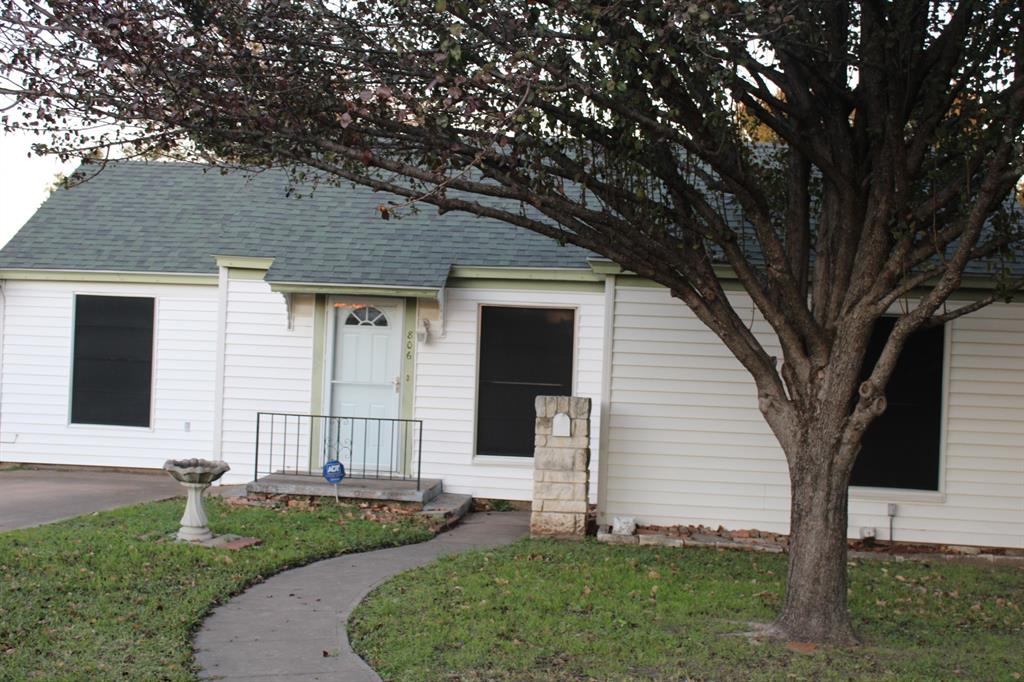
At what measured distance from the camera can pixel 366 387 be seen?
1350 cm

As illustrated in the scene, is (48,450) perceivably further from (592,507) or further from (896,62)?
(896,62)

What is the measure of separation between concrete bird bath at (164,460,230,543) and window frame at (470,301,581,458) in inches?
164

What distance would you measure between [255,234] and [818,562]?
9.95m

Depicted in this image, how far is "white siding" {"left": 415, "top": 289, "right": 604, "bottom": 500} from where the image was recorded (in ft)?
43.3

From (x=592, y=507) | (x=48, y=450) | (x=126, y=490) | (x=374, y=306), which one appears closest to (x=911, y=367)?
(x=592, y=507)

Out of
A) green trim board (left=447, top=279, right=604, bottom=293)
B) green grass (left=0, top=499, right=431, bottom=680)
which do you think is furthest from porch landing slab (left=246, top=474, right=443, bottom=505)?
green trim board (left=447, top=279, right=604, bottom=293)

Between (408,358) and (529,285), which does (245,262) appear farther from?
(529,285)

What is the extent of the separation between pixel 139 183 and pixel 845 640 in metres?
13.0

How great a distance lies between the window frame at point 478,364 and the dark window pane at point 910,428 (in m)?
3.62

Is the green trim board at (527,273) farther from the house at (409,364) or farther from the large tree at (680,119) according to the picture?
the large tree at (680,119)

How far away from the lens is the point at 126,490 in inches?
516

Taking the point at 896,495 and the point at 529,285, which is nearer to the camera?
the point at 896,495

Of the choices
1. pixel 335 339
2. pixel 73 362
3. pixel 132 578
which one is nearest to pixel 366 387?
pixel 335 339

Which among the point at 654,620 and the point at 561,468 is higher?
the point at 561,468
